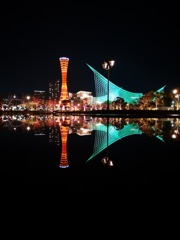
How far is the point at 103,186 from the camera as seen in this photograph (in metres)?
2.97

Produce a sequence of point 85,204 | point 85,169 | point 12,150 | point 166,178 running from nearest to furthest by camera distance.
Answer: point 85,204
point 166,178
point 85,169
point 12,150

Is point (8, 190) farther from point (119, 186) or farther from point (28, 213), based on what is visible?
point (119, 186)

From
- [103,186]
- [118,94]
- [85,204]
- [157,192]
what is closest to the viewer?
[85,204]

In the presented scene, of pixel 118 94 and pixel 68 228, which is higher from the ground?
pixel 118 94

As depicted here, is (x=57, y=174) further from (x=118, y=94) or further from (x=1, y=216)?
(x=118, y=94)

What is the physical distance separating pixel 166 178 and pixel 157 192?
25.5 inches

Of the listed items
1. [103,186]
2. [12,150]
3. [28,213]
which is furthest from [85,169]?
[12,150]

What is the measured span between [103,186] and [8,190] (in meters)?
1.01

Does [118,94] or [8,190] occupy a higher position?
[118,94]

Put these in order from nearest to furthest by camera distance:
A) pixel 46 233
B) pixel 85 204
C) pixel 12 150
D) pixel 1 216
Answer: pixel 46 233
pixel 1 216
pixel 85 204
pixel 12 150

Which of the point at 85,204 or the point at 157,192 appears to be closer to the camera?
the point at 85,204

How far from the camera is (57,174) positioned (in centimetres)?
352

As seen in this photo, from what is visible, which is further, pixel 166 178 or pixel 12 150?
pixel 12 150

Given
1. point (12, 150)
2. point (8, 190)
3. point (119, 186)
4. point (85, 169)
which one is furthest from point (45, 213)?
point (12, 150)
